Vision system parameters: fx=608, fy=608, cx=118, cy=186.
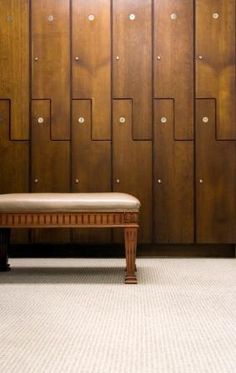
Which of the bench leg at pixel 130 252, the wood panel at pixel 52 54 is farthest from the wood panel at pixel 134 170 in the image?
the bench leg at pixel 130 252

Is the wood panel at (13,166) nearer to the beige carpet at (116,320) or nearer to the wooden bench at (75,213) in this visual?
the beige carpet at (116,320)

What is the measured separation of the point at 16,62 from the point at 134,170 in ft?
3.89

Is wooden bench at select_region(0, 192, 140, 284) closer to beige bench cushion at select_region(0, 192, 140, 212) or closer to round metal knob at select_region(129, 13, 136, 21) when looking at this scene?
beige bench cushion at select_region(0, 192, 140, 212)

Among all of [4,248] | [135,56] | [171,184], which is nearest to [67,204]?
[4,248]

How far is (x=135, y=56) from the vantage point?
4488 mm

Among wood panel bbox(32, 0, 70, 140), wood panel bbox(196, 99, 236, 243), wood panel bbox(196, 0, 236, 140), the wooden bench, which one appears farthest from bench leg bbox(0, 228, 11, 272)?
wood panel bbox(196, 0, 236, 140)

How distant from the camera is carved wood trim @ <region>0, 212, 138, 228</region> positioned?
3309mm

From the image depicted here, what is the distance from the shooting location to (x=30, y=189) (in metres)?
4.50

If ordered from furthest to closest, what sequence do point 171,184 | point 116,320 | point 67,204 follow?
point 171,184 < point 67,204 < point 116,320

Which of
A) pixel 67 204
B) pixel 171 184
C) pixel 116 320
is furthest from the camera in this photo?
pixel 171 184

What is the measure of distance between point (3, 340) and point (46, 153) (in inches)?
99.7

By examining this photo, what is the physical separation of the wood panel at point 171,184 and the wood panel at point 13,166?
967mm

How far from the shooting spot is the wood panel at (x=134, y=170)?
4484mm

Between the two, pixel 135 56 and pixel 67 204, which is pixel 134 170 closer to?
pixel 135 56
